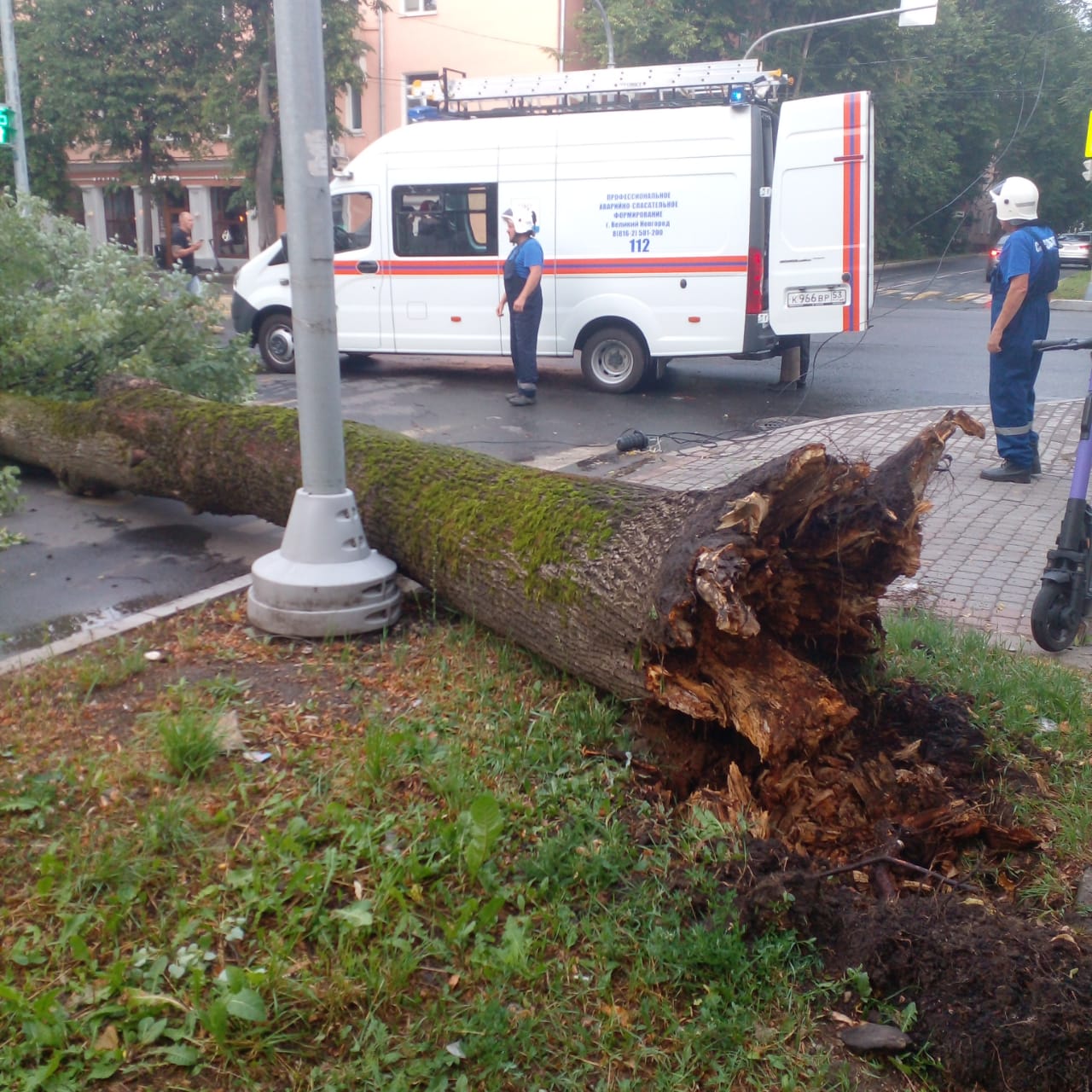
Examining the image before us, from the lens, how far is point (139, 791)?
342cm

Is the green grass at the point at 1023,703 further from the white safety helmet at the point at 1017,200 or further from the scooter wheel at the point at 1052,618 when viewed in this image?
the white safety helmet at the point at 1017,200

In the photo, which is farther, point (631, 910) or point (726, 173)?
point (726, 173)

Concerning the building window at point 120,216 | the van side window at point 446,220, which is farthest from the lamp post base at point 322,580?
the building window at point 120,216

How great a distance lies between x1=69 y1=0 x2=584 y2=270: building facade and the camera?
3691 cm

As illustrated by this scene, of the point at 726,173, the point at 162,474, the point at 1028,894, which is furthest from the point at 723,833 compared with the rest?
the point at 726,173

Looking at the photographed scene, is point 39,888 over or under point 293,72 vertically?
under

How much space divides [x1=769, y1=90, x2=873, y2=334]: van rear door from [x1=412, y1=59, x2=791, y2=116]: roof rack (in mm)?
1120

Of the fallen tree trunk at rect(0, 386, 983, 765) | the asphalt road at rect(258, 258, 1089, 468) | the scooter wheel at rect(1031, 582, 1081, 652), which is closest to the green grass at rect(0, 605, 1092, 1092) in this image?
the fallen tree trunk at rect(0, 386, 983, 765)

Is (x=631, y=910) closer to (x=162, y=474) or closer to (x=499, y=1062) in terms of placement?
(x=499, y=1062)

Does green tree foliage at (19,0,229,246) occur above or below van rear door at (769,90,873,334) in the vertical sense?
above

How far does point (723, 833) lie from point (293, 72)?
128 inches

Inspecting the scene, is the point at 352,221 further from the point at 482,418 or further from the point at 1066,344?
the point at 1066,344

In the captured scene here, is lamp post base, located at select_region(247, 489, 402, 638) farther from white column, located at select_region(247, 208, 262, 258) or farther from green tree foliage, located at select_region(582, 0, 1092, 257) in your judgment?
white column, located at select_region(247, 208, 262, 258)

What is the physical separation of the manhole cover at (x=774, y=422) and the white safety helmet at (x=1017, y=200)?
10.2ft
